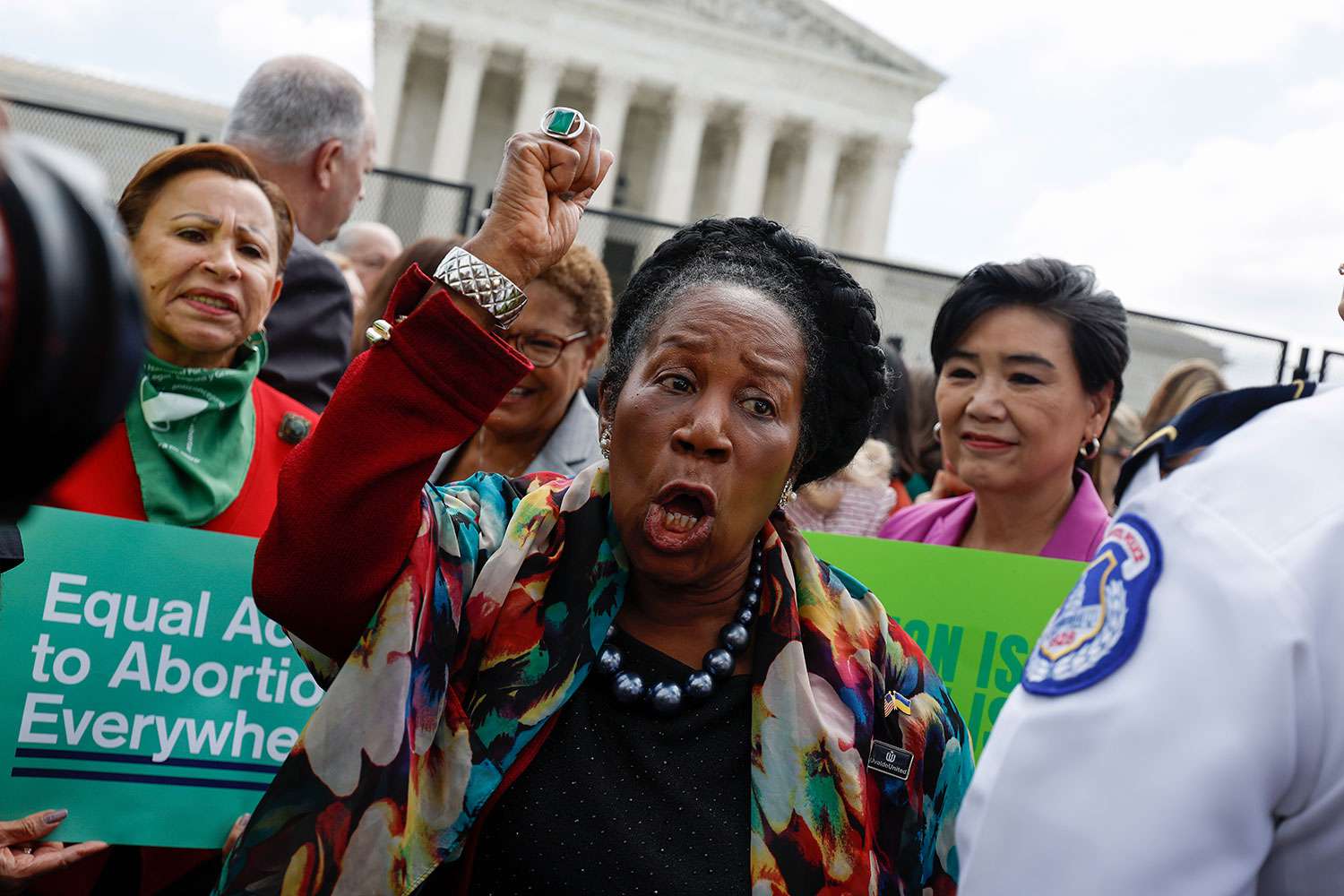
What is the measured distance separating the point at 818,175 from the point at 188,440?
49.2 m

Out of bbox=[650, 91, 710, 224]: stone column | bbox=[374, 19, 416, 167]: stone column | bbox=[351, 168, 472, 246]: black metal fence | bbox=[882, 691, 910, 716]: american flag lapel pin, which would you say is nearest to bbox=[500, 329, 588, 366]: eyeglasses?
bbox=[882, 691, 910, 716]: american flag lapel pin

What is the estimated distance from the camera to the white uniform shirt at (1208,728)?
3.33ft

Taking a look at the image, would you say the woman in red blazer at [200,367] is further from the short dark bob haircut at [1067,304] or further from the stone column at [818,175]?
the stone column at [818,175]

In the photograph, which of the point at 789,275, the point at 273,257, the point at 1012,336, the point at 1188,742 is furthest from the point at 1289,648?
the point at 273,257

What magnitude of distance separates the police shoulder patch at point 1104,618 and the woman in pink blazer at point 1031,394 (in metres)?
2.48

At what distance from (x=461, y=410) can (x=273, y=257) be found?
1833 millimetres

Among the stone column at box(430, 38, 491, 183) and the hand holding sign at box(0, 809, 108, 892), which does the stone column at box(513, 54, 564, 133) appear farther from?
the hand holding sign at box(0, 809, 108, 892)

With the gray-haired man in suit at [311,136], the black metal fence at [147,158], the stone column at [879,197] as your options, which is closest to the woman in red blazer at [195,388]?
the gray-haired man in suit at [311,136]

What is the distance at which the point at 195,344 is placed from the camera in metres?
3.04

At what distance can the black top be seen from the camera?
6.25 ft

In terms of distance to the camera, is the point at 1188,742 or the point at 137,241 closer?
the point at 1188,742

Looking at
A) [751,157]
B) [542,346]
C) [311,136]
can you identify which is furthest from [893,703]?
[751,157]

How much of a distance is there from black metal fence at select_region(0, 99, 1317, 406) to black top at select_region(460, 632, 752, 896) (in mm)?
5372

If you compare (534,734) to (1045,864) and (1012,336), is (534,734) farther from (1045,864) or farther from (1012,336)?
(1012,336)
